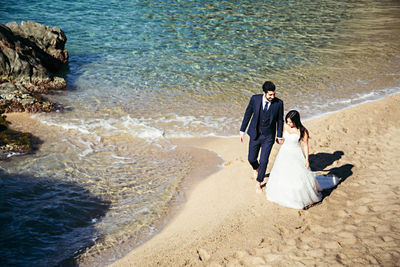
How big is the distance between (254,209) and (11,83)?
10.2m

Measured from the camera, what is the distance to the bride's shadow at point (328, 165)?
732cm

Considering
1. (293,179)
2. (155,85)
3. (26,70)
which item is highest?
(293,179)

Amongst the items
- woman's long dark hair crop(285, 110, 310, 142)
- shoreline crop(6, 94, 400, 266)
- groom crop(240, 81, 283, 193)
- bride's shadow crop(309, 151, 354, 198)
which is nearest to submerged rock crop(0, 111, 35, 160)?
shoreline crop(6, 94, 400, 266)

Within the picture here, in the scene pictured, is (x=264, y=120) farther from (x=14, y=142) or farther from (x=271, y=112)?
(x=14, y=142)

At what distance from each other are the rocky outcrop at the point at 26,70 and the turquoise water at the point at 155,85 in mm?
621

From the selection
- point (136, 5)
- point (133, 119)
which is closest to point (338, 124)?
point (133, 119)

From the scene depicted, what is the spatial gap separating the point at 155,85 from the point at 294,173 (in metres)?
9.03

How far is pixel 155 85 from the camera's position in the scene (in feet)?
45.8

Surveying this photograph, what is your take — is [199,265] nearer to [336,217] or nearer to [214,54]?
[336,217]

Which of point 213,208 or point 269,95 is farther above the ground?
point 269,95

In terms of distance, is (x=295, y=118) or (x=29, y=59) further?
(x=29, y=59)

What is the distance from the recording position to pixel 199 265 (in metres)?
5.04

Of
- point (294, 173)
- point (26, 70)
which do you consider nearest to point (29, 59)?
point (26, 70)

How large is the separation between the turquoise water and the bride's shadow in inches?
122
